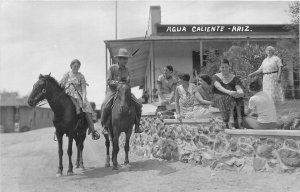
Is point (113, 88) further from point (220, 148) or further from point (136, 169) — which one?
point (220, 148)

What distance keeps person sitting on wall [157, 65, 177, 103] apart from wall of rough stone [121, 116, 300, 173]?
692 millimetres

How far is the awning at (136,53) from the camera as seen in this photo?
19.7m

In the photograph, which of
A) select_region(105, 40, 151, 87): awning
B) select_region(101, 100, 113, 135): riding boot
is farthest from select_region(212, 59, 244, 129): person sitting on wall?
select_region(105, 40, 151, 87): awning

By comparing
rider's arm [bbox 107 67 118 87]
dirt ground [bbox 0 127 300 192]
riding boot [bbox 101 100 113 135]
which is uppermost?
rider's arm [bbox 107 67 118 87]

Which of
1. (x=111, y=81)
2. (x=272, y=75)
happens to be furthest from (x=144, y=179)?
(x=272, y=75)

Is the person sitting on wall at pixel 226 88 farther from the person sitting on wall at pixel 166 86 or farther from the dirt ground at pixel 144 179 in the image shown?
the person sitting on wall at pixel 166 86

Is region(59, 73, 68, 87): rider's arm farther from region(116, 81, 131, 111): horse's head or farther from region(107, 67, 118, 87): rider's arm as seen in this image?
region(116, 81, 131, 111): horse's head

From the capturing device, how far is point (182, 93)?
373 inches

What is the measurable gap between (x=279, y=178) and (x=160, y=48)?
55.8ft

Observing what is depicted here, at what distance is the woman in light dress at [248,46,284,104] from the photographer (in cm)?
1030

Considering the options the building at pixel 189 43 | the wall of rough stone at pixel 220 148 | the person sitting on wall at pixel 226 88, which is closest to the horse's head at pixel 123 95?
the wall of rough stone at pixel 220 148

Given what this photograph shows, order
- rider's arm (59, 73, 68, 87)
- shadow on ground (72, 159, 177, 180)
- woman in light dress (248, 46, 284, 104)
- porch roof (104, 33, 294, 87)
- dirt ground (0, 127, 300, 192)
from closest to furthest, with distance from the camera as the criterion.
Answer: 1. dirt ground (0, 127, 300, 192)
2. shadow on ground (72, 159, 177, 180)
3. rider's arm (59, 73, 68, 87)
4. woman in light dress (248, 46, 284, 104)
5. porch roof (104, 33, 294, 87)

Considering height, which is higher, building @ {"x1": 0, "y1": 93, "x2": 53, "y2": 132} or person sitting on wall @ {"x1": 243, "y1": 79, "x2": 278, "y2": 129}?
person sitting on wall @ {"x1": 243, "y1": 79, "x2": 278, "y2": 129}

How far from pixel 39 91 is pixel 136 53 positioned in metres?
13.5
